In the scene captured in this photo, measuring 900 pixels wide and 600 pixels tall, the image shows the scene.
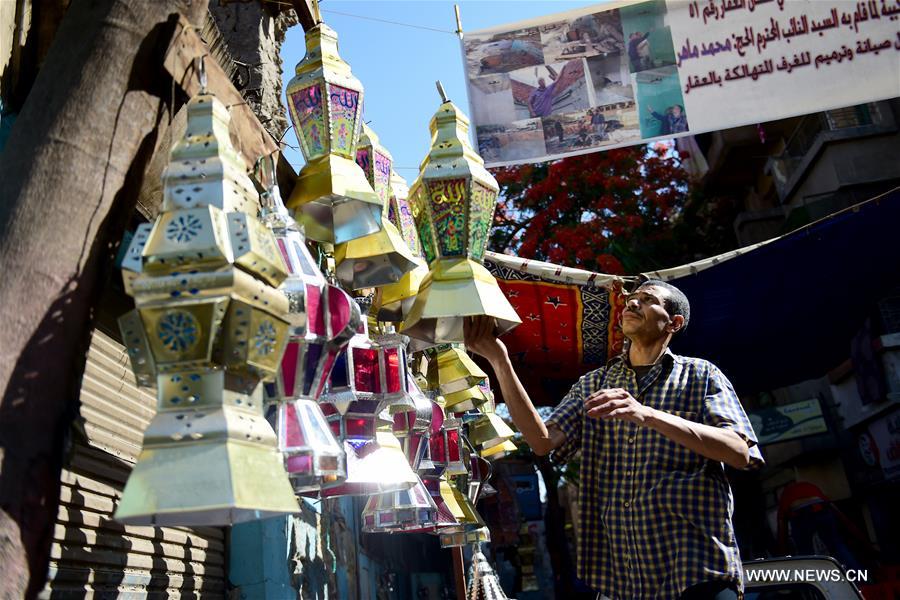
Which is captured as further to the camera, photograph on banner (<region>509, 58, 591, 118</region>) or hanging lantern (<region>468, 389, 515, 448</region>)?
photograph on banner (<region>509, 58, 591, 118</region>)

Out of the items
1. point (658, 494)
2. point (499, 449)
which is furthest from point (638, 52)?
point (658, 494)

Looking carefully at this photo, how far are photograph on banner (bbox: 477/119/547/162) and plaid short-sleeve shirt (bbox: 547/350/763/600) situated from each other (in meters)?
2.54

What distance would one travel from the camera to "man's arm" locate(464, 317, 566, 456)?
206 centimetres

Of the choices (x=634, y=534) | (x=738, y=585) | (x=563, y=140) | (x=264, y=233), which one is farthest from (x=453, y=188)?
(x=563, y=140)

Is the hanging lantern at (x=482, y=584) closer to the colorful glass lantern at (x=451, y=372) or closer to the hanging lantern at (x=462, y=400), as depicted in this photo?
the hanging lantern at (x=462, y=400)

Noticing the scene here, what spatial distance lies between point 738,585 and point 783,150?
1613cm

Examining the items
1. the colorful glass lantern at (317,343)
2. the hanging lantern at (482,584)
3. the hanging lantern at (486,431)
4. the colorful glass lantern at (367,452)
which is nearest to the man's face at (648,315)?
the colorful glass lantern at (367,452)

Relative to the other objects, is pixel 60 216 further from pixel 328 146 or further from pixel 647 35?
pixel 647 35

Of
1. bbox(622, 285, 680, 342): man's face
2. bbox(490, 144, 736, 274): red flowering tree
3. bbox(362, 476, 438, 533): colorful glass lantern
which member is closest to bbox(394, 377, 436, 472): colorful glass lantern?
bbox(362, 476, 438, 533): colorful glass lantern

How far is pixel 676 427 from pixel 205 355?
1.25 m

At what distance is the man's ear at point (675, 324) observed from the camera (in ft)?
7.88

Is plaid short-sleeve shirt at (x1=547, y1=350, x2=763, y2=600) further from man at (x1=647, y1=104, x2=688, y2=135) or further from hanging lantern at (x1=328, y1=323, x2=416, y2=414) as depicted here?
man at (x1=647, y1=104, x2=688, y2=135)

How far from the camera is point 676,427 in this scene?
1985mm

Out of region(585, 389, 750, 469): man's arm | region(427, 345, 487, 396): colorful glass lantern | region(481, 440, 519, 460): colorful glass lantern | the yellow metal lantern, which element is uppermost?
the yellow metal lantern
